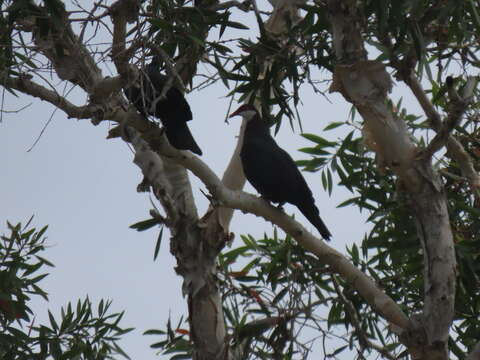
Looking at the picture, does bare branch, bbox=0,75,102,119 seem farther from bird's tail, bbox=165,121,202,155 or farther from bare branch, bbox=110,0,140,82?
bird's tail, bbox=165,121,202,155

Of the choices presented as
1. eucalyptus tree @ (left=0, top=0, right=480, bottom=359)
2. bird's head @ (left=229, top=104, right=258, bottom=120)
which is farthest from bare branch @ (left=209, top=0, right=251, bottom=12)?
bird's head @ (left=229, top=104, right=258, bottom=120)

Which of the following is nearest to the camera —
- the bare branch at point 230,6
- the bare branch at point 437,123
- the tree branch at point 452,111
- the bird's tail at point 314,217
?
the tree branch at point 452,111

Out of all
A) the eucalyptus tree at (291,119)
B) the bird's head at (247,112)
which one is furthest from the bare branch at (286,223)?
the bird's head at (247,112)

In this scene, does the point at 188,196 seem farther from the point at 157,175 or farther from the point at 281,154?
the point at 281,154

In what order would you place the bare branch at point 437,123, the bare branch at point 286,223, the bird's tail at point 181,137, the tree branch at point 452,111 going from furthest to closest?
the bird's tail at point 181,137, the bare branch at point 286,223, the bare branch at point 437,123, the tree branch at point 452,111

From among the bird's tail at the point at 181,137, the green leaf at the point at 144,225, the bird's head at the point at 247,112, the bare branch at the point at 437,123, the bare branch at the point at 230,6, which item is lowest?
the bare branch at the point at 437,123

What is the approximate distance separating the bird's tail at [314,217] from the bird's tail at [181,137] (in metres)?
1.18

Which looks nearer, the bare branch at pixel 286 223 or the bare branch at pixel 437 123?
the bare branch at pixel 437 123

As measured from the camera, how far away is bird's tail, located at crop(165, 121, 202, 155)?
4.13m

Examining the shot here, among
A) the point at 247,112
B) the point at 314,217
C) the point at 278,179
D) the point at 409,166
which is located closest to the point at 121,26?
the point at 409,166

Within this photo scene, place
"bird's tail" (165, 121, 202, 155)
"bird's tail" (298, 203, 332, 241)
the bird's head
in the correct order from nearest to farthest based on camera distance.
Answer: "bird's tail" (165, 121, 202, 155) < "bird's tail" (298, 203, 332, 241) < the bird's head

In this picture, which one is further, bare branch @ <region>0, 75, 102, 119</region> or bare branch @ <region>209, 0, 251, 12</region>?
bare branch @ <region>209, 0, 251, 12</region>

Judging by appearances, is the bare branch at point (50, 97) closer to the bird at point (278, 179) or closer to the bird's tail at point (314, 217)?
the bird at point (278, 179)

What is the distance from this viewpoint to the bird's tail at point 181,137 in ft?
13.6
